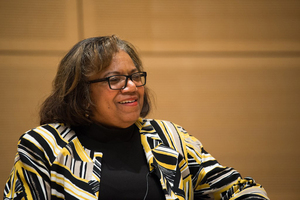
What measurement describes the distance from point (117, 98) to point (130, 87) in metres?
0.08

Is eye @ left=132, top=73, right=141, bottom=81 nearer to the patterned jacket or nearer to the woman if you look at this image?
the woman

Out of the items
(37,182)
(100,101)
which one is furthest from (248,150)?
(37,182)

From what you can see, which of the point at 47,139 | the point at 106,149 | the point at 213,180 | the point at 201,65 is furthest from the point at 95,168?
the point at 201,65

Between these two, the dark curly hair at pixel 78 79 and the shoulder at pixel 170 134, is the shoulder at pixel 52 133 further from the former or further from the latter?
the shoulder at pixel 170 134

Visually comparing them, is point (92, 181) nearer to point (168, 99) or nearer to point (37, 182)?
point (37, 182)

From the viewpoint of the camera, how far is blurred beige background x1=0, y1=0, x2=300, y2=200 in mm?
2129

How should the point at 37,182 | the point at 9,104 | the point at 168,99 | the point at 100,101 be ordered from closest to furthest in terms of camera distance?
the point at 37,182 → the point at 100,101 → the point at 9,104 → the point at 168,99

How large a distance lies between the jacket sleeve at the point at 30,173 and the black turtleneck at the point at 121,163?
0.21m

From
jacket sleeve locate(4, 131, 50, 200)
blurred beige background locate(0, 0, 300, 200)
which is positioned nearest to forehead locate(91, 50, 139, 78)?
jacket sleeve locate(4, 131, 50, 200)

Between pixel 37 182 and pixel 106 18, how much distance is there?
1.27 metres

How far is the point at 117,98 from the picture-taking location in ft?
4.73

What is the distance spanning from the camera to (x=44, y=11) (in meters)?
2.14

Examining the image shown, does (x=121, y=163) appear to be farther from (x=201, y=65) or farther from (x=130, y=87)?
(x=201, y=65)

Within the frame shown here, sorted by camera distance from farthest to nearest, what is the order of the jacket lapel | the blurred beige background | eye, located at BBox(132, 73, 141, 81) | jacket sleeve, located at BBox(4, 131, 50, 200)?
the blurred beige background < eye, located at BBox(132, 73, 141, 81) < the jacket lapel < jacket sleeve, located at BBox(4, 131, 50, 200)
